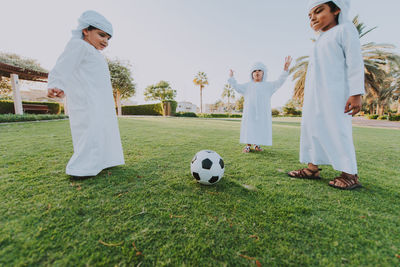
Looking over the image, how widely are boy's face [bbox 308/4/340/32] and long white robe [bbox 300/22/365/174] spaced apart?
0.11 m

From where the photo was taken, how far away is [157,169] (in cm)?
261

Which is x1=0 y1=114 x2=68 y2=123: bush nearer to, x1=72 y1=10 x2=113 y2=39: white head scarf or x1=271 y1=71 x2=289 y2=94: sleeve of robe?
x1=72 y1=10 x2=113 y2=39: white head scarf

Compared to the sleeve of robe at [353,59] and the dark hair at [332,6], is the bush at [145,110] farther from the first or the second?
the sleeve of robe at [353,59]

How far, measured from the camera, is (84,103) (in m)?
2.03

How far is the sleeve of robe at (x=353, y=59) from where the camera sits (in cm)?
178

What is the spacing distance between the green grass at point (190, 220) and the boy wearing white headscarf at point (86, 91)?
0.31 metres

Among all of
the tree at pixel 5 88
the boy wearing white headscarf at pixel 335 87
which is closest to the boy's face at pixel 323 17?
the boy wearing white headscarf at pixel 335 87

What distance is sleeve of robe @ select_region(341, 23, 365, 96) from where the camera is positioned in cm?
178

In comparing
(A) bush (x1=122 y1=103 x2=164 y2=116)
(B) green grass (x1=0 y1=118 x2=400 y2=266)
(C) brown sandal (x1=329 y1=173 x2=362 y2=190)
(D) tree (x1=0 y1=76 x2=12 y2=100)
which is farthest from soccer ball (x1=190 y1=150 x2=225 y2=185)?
(D) tree (x1=0 y1=76 x2=12 y2=100)

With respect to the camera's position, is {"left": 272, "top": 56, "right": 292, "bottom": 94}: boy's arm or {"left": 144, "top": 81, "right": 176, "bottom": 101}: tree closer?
{"left": 272, "top": 56, "right": 292, "bottom": 94}: boy's arm

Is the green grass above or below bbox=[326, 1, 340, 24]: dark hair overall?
below

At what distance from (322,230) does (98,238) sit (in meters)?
1.75

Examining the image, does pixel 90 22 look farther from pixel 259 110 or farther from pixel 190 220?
pixel 259 110

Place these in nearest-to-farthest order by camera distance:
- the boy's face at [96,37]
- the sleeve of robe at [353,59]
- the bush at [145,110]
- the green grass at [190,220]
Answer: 1. the green grass at [190,220]
2. the sleeve of robe at [353,59]
3. the boy's face at [96,37]
4. the bush at [145,110]
